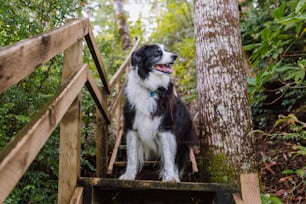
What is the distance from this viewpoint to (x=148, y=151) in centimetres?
340

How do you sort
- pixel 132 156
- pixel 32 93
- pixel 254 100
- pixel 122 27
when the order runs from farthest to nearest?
pixel 122 27 → pixel 254 100 → pixel 132 156 → pixel 32 93

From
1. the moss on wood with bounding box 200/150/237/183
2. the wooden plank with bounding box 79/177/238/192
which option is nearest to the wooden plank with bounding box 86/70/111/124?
the wooden plank with bounding box 79/177/238/192

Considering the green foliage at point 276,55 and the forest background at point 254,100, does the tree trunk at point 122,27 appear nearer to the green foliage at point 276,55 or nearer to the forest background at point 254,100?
the green foliage at point 276,55

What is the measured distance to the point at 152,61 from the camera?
337 cm

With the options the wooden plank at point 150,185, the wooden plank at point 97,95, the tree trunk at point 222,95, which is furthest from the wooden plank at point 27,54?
the tree trunk at point 222,95

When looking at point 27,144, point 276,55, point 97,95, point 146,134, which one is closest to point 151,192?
point 146,134

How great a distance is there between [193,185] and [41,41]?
4.66ft

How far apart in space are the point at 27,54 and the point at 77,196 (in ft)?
3.87

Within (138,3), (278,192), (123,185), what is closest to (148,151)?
(123,185)

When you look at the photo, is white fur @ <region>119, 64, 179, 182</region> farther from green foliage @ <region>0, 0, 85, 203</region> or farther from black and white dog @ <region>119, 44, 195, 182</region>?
green foliage @ <region>0, 0, 85, 203</region>

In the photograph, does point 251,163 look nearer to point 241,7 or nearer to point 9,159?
point 9,159

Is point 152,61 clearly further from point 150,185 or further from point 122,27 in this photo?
point 122,27

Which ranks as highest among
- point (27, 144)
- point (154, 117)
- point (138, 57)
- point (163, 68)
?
point (138, 57)

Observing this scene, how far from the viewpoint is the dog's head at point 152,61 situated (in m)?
3.33
